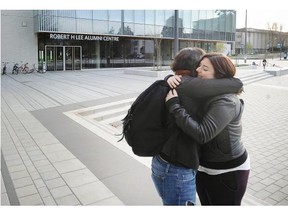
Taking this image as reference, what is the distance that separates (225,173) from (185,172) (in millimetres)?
308

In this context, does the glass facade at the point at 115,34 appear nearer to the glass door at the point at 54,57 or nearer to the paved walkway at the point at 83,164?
the glass door at the point at 54,57

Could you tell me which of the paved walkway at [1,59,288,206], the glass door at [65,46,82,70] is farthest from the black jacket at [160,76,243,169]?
the glass door at [65,46,82,70]

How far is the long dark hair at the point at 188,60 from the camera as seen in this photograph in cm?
200

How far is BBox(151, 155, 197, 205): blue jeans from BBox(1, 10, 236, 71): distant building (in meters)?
17.7

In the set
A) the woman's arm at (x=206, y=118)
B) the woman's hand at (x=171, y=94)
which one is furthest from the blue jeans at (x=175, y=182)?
the woman's hand at (x=171, y=94)

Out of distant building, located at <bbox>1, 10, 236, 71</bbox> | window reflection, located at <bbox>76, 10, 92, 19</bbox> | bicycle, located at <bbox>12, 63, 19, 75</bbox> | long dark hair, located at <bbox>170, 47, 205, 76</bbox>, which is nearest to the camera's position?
long dark hair, located at <bbox>170, 47, 205, 76</bbox>

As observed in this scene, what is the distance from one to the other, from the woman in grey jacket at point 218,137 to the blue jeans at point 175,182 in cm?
17

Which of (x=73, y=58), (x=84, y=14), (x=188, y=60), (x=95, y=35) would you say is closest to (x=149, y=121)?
(x=188, y=60)

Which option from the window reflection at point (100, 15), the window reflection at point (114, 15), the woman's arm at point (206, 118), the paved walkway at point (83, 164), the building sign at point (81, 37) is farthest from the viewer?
the window reflection at point (114, 15)

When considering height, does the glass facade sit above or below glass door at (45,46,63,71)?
above

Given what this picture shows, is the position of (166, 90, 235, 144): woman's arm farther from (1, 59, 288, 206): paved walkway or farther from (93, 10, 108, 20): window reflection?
(93, 10, 108, 20): window reflection

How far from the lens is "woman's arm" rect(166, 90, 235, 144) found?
1.88m

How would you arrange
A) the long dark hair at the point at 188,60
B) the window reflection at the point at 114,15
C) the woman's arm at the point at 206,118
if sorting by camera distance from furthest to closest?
the window reflection at the point at 114,15, the long dark hair at the point at 188,60, the woman's arm at the point at 206,118
